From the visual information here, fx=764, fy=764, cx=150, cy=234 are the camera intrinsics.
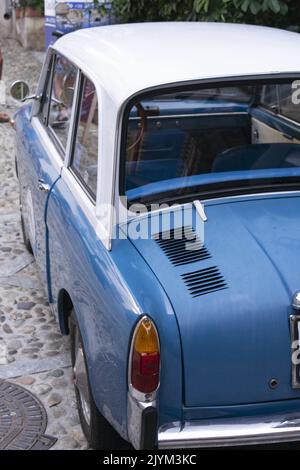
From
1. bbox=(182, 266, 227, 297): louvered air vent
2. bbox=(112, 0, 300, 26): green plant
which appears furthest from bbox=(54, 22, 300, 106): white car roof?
bbox=(112, 0, 300, 26): green plant

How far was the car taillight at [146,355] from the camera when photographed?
2.74 m

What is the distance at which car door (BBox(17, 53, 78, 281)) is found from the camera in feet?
14.0

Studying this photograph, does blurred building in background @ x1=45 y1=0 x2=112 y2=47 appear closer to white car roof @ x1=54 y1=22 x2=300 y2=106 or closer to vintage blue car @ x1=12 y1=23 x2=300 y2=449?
vintage blue car @ x1=12 y1=23 x2=300 y2=449

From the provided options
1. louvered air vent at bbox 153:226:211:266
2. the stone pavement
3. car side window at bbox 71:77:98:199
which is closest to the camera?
louvered air vent at bbox 153:226:211:266

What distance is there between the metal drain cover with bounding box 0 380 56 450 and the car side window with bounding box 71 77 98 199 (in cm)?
121

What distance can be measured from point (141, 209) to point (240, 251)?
20.1 inches

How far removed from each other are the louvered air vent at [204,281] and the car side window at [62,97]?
1.55 meters

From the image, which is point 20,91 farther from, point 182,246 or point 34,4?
point 34,4

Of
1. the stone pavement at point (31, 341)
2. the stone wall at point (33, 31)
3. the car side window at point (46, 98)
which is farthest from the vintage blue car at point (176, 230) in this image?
the stone wall at point (33, 31)

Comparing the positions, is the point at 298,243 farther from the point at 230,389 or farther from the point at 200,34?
the point at 200,34

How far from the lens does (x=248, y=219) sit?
322 cm

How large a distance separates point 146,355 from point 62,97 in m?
2.29

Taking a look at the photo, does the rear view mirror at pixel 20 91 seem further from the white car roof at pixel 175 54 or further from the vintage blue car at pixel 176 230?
the white car roof at pixel 175 54

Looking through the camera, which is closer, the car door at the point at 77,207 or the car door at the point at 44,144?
the car door at the point at 77,207
